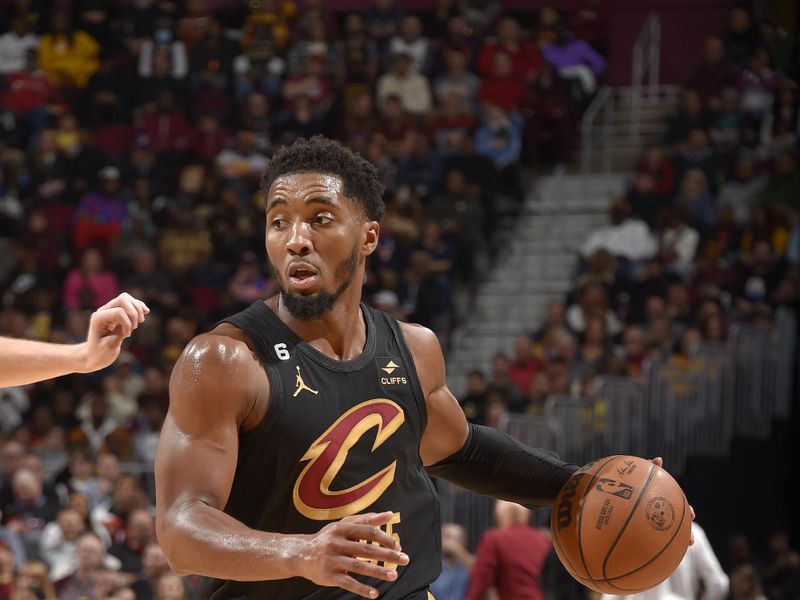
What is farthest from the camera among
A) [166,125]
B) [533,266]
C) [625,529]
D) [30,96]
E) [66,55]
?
[66,55]

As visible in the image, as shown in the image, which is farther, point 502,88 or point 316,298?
point 502,88

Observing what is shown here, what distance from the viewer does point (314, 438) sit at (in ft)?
11.6

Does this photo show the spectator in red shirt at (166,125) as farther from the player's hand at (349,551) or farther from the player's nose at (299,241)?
the player's hand at (349,551)

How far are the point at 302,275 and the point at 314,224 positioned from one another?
0.15m

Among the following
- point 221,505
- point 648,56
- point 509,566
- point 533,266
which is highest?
point 648,56

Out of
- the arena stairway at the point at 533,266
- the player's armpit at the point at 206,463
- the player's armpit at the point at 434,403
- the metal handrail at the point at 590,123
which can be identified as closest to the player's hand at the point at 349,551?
the player's armpit at the point at 206,463

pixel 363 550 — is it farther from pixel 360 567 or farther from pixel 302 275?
pixel 302 275

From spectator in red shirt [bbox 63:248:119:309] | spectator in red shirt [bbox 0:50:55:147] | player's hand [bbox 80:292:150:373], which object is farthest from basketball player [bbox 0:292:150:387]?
spectator in red shirt [bbox 0:50:55:147]

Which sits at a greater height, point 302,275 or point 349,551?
point 302,275

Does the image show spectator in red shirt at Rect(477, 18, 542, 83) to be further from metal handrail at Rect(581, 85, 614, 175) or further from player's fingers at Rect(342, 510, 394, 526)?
player's fingers at Rect(342, 510, 394, 526)

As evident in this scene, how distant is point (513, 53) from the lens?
14.7 metres

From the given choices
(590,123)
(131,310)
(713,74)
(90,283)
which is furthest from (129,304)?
(590,123)

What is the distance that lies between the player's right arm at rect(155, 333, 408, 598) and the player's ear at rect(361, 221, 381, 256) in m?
0.53

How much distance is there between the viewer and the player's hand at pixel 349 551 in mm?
2846
